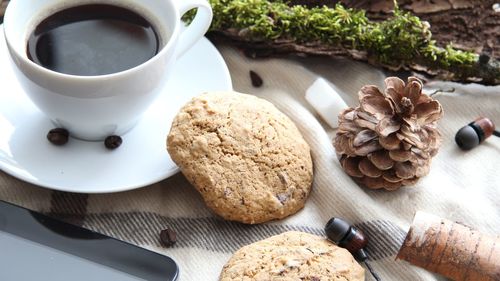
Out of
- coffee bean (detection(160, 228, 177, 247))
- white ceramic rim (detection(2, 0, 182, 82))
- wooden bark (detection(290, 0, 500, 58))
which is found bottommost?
coffee bean (detection(160, 228, 177, 247))

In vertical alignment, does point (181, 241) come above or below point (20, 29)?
below

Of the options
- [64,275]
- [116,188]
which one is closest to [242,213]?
[116,188]

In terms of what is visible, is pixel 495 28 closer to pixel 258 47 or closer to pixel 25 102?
pixel 258 47

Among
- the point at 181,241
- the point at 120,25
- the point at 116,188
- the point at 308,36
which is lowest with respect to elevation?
the point at 181,241

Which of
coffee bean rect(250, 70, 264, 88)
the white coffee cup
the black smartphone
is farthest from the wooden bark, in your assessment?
the black smartphone

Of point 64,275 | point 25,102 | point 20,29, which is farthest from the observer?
point 25,102

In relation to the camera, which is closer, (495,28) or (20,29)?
(20,29)

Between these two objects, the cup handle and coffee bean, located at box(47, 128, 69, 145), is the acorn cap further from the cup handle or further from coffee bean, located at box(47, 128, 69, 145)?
coffee bean, located at box(47, 128, 69, 145)

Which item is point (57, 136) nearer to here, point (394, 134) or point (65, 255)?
point (65, 255)
